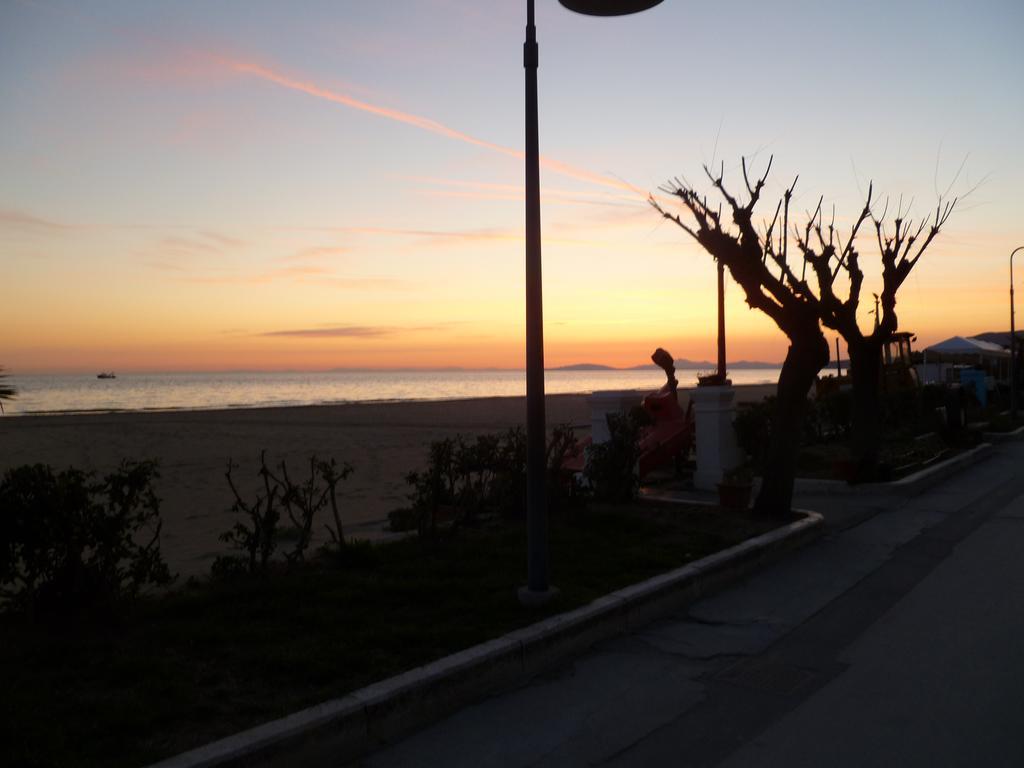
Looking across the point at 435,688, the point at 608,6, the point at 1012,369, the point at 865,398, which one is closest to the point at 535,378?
the point at 435,688

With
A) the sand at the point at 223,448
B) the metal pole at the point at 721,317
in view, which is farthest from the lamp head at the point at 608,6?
the metal pole at the point at 721,317

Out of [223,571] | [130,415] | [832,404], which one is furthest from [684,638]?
[130,415]

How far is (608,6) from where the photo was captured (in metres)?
→ 6.27

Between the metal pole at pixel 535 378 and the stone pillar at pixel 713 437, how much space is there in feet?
23.2

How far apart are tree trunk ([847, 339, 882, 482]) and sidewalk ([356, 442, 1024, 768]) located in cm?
663

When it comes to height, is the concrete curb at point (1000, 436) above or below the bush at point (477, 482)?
below

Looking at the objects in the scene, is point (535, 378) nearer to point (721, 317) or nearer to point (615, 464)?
point (615, 464)

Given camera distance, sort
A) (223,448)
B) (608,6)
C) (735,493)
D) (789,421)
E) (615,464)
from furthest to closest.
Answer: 1. (223,448)
2. (615,464)
3. (735,493)
4. (789,421)
5. (608,6)

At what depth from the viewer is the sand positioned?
12.3 metres

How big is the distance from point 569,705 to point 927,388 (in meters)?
23.4

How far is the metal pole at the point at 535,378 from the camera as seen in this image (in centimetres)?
611

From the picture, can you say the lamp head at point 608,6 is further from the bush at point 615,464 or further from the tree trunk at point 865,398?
the tree trunk at point 865,398

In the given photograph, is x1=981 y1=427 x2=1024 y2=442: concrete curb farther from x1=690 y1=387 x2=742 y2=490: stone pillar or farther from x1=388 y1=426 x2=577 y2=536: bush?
x1=388 y1=426 x2=577 y2=536: bush

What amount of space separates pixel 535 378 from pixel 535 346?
0.25 metres
